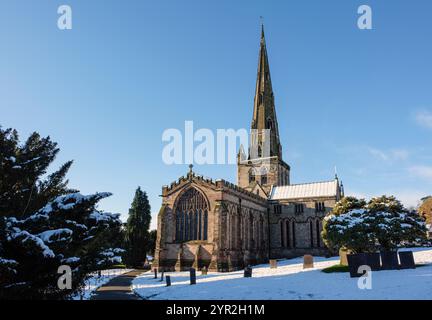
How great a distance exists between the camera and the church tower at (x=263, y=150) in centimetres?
5966

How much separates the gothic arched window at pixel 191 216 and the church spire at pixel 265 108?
24.2 meters

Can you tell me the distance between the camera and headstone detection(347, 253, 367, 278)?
2056 centimetres

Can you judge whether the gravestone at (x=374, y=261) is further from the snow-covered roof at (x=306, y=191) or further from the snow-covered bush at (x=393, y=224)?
the snow-covered roof at (x=306, y=191)

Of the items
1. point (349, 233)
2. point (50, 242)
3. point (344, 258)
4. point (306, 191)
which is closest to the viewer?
point (50, 242)

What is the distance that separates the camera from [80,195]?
28.2 ft

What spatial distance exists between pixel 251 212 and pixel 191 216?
388 inches

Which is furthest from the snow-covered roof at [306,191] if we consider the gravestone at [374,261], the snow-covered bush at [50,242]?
A: the snow-covered bush at [50,242]

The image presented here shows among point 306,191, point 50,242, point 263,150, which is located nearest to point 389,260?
point 50,242

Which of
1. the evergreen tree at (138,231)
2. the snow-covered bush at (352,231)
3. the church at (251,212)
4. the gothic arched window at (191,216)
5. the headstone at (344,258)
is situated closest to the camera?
the snow-covered bush at (352,231)

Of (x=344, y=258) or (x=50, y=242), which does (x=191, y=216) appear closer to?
(x=344, y=258)

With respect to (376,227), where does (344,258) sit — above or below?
below

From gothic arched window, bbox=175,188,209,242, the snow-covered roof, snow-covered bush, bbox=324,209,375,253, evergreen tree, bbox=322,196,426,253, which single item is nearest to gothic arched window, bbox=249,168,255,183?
the snow-covered roof

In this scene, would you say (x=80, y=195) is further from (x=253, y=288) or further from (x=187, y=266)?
(x=187, y=266)

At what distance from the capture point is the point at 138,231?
46.9m
